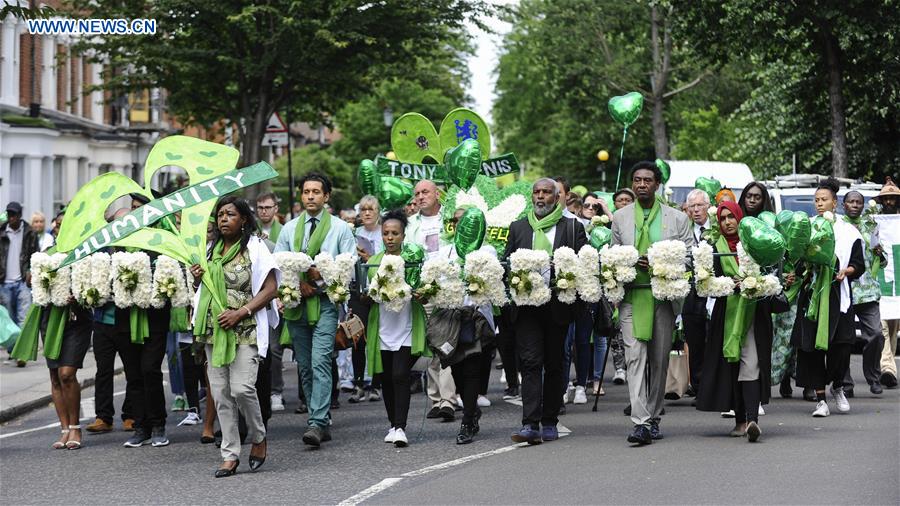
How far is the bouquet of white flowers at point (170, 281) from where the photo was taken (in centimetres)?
1088

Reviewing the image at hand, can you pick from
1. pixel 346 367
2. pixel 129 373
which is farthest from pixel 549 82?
pixel 129 373

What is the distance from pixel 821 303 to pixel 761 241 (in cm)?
225

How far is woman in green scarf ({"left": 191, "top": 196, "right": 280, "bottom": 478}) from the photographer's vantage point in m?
9.67

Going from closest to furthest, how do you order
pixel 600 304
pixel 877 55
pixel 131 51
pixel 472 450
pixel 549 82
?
pixel 472 450 < pixel 600 304 < pixel 877 55 < pixel 131 51 < pixel 549 82

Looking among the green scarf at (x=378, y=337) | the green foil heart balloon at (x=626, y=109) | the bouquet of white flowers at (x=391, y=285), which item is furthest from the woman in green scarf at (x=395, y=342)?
the green foil heart balloon at (x=626, y=109)

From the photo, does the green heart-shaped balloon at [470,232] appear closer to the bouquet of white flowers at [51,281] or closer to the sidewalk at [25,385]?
the bouquet of white flowers at [51,281]

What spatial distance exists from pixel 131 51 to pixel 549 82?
23609mm

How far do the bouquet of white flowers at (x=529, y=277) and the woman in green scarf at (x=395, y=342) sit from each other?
90 centimetres

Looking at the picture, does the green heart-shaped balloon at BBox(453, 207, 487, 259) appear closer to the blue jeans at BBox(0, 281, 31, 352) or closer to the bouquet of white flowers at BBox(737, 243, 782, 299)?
the bouquet of white flowers at BBox(737, 243, 782, 299)

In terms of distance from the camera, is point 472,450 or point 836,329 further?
point 836,329

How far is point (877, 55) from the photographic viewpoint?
84.7 ft

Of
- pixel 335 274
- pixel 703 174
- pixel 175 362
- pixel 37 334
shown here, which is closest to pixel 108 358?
pixel 37 334

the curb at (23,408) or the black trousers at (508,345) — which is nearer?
the black trousers at (508,345)

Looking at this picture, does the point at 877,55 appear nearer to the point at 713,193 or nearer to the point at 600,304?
the point at 713,193
